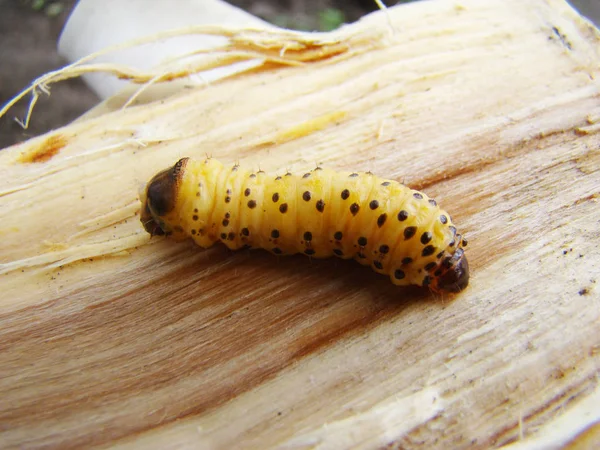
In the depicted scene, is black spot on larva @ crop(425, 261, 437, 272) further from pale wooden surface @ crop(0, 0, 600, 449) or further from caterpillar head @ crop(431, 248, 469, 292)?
pale wooden surface @ crop(0, 0, 600, 449)

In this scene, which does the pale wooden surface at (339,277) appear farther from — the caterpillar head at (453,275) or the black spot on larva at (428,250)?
the black spot on larva at (428,250)

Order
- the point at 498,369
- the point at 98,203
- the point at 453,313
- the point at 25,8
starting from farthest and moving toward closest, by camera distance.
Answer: the point at 25,8 → the point at 98,203 → the point at 453,313 → the point at 498,369

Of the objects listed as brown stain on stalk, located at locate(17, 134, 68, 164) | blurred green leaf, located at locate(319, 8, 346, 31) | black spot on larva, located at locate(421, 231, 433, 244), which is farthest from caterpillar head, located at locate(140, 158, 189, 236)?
blurred green leaf, located at locate(319, 8, 346, 31)

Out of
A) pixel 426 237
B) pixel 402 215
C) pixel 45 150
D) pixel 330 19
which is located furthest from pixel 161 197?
pixel 330 19

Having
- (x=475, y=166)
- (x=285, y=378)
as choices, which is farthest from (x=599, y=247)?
(x=285, y=378)

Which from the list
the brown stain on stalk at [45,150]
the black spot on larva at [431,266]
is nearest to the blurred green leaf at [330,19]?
the brown stain on stalk at [45,150]

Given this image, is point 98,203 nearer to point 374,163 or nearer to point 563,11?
point 374,163
